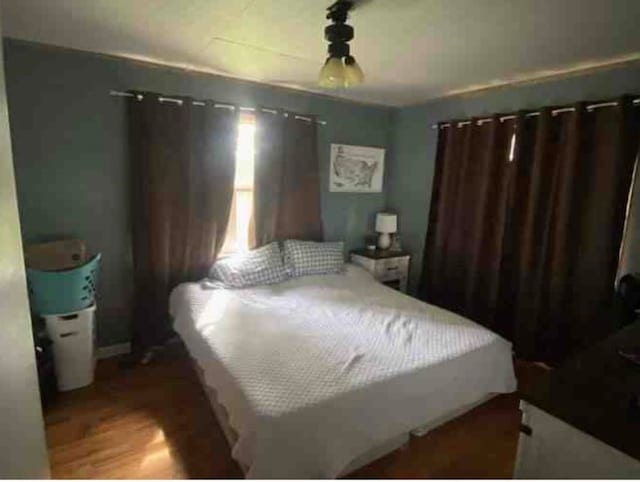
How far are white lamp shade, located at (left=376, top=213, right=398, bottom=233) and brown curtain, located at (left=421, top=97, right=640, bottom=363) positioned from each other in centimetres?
51

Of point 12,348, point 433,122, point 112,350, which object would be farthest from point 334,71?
point 112,350

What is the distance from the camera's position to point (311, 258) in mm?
3164

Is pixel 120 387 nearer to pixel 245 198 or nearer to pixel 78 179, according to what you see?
pixel 78 179

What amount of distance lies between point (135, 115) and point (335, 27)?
5.57ft

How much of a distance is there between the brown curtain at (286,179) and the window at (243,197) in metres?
0.07

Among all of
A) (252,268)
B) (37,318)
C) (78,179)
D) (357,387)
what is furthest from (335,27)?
(37,318)

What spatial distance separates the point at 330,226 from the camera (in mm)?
3686

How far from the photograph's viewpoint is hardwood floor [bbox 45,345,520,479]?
171 centimetres

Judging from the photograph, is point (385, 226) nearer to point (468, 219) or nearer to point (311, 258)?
point (468, 219)

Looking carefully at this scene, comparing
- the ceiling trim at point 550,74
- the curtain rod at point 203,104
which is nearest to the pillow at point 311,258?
the curtain rod at point 203,104

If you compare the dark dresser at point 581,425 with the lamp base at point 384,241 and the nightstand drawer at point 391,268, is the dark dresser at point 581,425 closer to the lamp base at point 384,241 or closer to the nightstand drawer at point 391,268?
the nightstand drawer at point 391,268

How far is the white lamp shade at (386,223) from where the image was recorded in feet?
12.1

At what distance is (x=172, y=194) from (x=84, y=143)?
67 cm

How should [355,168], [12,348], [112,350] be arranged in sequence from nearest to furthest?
[12,348] < [112,350] < [355,168]
